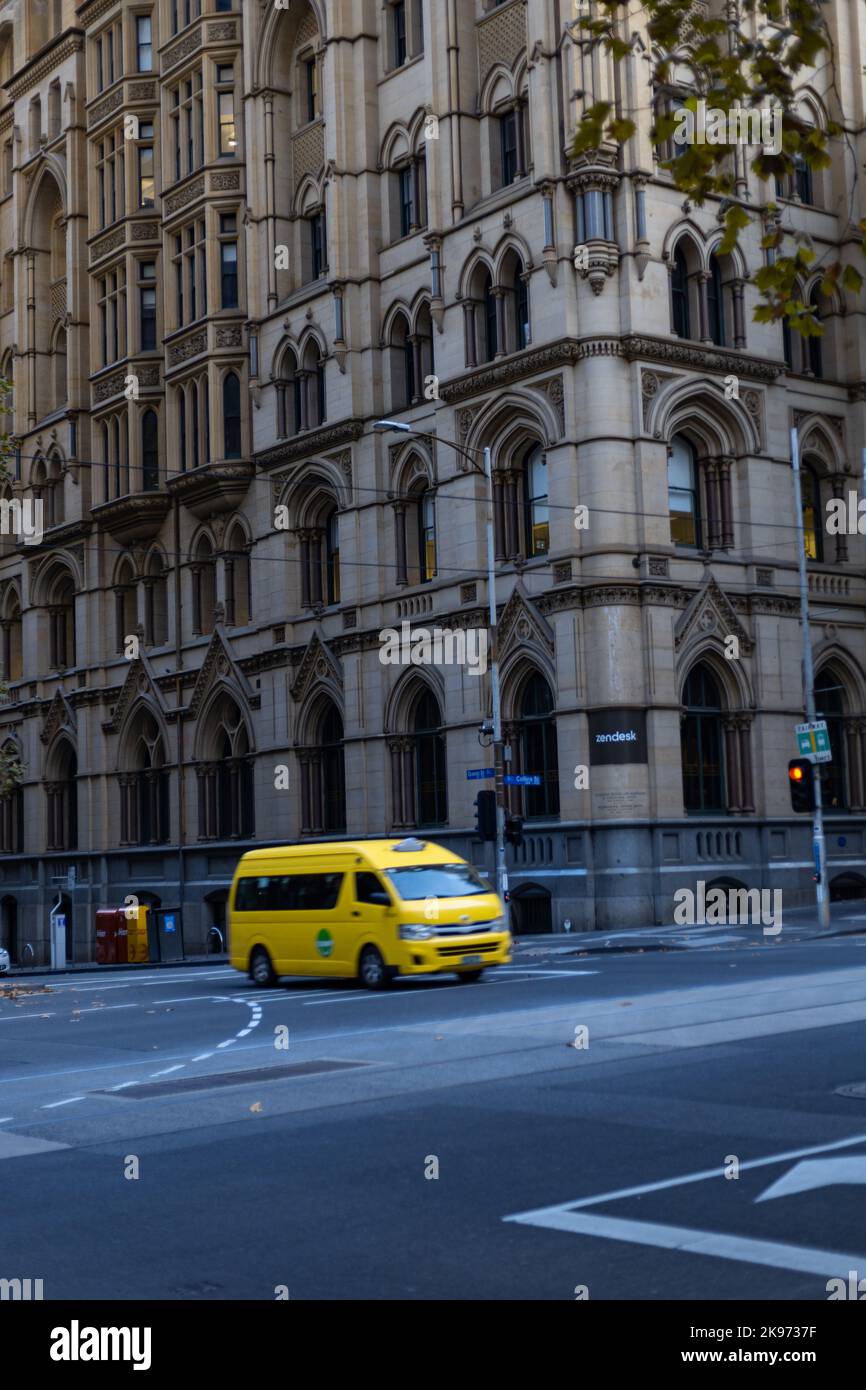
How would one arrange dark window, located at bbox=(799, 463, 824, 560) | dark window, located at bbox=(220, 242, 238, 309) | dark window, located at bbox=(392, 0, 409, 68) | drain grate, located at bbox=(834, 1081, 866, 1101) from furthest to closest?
dark window, located at bbox=(220, 242, 238, 309) < dark window, located at bbox=(392, 0, 409, 68) < dark window, located at bbox=(799, 463, 824, 560) < drain grate, located at bbox=(834, 1081, 866, 1101)

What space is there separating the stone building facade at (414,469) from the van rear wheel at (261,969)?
1190 cm

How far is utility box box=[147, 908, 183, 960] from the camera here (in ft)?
161

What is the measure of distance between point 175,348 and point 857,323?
20911 millimetres

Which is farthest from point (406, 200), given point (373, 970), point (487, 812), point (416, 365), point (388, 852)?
point (373, 970)

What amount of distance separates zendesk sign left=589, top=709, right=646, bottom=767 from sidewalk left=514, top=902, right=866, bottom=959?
150 inches

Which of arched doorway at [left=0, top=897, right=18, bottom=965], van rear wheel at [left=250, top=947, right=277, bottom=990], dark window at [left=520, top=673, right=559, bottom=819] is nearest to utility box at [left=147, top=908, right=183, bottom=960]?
arched doorway at [left=0, top=897, right=18, bottom=965]

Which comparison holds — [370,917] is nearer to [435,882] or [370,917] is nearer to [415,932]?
[415,932]

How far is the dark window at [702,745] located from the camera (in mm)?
39906

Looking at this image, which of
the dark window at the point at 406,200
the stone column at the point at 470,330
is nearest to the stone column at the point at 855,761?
the stone column at the point at 470,330

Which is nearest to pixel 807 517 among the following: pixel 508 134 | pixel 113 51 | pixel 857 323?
pixel 857 323

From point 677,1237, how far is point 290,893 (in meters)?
19.3

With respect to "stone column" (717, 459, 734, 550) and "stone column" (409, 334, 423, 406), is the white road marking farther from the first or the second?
"stone column" (409, 334, 423, 406)

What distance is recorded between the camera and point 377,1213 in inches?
344

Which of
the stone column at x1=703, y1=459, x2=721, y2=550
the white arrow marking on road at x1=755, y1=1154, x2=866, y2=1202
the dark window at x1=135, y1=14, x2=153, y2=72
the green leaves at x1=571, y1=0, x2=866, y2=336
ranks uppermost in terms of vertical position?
the dark window at x1=135, y1=14, x2=153, y2=72
